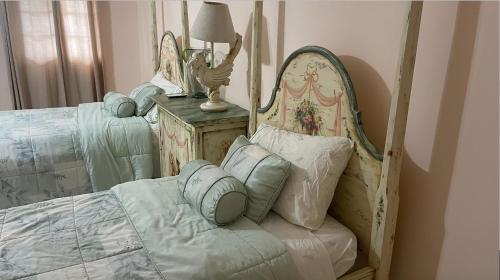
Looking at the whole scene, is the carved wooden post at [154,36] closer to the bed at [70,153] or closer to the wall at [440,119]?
the bed at [70,153]

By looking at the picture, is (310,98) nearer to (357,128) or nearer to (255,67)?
(357,128)

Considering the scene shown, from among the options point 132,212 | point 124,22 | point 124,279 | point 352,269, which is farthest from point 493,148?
point 124,22

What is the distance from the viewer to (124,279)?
1.09 meters

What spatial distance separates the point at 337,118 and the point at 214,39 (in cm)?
97

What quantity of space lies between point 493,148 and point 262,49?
132 cm

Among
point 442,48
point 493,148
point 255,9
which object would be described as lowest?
point 493,148

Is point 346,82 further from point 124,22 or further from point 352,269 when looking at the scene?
point 124,22

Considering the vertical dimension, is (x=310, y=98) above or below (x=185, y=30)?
below

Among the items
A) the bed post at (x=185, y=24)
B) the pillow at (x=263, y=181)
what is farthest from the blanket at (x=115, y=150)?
the pillow at (x=263, y=181)

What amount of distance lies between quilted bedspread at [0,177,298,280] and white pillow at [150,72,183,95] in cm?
164

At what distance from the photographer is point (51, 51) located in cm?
406

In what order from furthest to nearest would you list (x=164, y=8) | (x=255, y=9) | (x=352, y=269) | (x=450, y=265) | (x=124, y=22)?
(x=124, y=22) → (x=164, y=8) → (x=255, y=9) → (x=352, y=269) → (x=450, y=265)

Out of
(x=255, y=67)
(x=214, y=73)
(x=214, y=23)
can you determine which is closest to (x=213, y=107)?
(x=214, y=73)

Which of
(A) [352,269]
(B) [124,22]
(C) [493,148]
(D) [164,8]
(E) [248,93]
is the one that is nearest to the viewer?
(C) [493,148]
